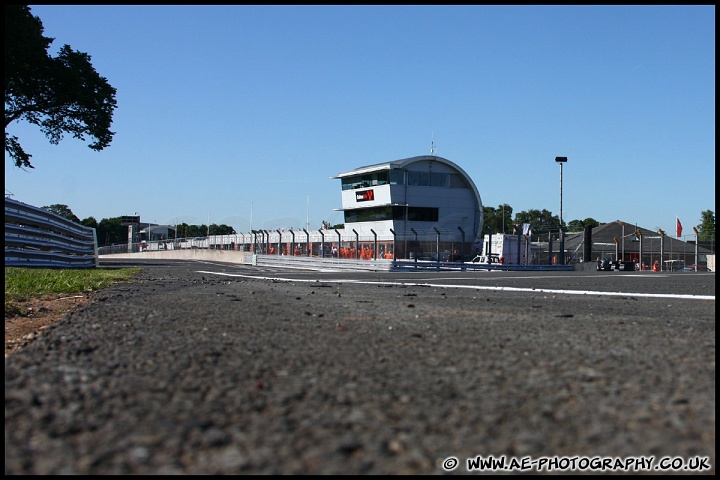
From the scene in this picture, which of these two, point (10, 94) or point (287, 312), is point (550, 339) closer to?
point (287, 312)

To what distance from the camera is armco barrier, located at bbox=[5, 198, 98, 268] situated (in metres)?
16.9

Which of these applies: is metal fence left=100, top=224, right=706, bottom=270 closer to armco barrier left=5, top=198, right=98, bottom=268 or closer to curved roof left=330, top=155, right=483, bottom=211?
curved roof left=330, top=155, right=483, bottom=211

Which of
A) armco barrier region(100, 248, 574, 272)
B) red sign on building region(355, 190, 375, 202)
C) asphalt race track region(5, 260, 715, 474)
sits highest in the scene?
red sign on building region(355, 190, 375, 202)

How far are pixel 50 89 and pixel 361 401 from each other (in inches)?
979

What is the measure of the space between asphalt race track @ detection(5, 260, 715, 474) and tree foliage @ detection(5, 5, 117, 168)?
19575 millimetres

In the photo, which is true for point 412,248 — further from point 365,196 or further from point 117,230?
point 117,230

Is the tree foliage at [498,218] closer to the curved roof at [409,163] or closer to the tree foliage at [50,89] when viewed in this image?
the curved roof at [409,163]

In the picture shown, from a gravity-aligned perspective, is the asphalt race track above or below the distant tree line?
below

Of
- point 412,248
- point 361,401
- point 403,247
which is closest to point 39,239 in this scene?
point 361,401

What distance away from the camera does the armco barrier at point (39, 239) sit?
55.6ft

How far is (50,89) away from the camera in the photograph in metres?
24.3

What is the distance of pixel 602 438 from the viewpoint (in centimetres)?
223

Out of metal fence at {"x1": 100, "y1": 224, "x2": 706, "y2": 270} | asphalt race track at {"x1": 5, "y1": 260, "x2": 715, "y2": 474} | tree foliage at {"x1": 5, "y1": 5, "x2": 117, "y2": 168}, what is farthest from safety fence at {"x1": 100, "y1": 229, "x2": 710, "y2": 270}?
asphalt race track at {"x1": 5, "y1": 260, "x2": 715, "y2": 474}

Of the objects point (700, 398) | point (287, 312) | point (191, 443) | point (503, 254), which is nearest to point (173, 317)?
point (287, 312)
